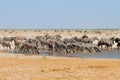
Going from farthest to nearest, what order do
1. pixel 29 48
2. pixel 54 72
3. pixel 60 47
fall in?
pixel 60 47 < pixel 29 48 < pixel 54 72

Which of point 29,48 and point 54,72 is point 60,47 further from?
point 54,72

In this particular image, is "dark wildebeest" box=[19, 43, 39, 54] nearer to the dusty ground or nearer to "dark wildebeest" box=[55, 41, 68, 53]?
"dark wildebeest" box=[55, 41, 68, 53]

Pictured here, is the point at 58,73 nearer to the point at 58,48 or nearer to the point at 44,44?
the point at 58,48

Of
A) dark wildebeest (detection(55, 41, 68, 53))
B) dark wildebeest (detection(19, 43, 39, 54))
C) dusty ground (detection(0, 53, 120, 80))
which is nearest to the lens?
dusty ground (detection(0, 53, 120, 80))

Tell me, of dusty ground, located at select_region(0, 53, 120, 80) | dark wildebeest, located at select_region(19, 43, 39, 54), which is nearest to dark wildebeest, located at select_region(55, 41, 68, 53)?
dark wildebeest, located at select_region(19, 43, 39, 54)

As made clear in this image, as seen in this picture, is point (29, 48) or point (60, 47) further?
point (60, 47)

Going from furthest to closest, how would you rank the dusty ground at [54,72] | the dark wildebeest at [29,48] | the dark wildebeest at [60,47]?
the dark wildebeest at [60,47] → the dark wildebeest at [29,48] → the dusty ground at [54,72]

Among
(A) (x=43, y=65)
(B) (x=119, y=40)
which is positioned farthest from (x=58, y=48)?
(A) (x=43, y=65)

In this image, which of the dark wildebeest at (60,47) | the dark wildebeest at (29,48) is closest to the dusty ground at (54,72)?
the dark wildebeest at (29,48)

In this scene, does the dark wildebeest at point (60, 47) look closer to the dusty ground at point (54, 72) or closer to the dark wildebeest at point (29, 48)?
the dark wildebeest at point (29, 48)

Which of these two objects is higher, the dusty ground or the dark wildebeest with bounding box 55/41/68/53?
the dusty ground

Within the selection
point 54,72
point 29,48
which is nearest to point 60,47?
point 29,48

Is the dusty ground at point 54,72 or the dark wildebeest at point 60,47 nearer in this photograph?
the dusty ground at point 54,72

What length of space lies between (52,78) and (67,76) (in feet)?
3.05
